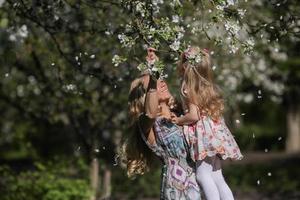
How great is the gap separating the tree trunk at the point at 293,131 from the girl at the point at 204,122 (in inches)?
828

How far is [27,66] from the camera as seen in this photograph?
1141cm

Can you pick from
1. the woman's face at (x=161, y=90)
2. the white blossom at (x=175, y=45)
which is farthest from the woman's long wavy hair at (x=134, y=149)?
the white blossom at (x=175, y=45)

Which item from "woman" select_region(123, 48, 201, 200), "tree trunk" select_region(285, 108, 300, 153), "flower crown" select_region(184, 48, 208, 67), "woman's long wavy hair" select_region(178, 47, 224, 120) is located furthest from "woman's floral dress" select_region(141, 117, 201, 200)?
"tree trunk" select_region(285, 108, 300, 153)

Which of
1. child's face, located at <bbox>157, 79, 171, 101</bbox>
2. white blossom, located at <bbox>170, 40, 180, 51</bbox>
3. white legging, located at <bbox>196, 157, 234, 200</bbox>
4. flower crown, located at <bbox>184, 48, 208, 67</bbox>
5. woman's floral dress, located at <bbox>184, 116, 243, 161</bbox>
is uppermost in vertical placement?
white blossom, located at <bbox>170, 40, 180, 51</bbox>

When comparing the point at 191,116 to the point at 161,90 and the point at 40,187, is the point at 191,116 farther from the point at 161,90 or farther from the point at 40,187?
the point at 40,187

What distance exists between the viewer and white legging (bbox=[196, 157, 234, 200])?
636cm

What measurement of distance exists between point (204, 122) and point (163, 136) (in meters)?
0.32

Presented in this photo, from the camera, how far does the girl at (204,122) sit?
6.27 m

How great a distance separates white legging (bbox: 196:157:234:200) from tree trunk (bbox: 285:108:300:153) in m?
20.9

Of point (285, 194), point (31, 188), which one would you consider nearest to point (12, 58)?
point (31, 188)

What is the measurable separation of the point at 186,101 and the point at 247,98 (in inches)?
481

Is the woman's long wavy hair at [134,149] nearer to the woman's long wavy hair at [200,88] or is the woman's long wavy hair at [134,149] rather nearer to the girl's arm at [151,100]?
the girl's arm at [151,100]

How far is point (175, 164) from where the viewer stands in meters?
6.30

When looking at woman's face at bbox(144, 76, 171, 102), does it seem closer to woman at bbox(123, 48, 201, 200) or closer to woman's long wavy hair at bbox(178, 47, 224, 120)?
woman at bbox(123, 48, 201, 200)
